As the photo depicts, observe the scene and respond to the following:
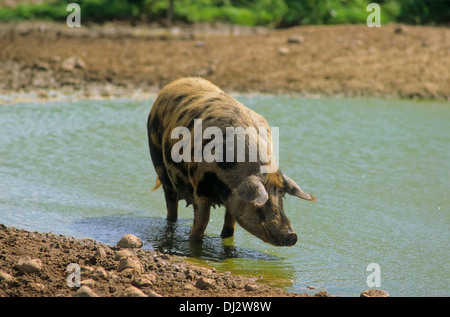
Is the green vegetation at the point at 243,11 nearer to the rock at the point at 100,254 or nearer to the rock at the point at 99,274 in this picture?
the rock at the point at 100,254

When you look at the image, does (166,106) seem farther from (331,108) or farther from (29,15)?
(29,15)

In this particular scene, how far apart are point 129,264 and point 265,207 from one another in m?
1.47

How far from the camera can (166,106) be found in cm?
886

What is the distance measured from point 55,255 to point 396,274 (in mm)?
3146

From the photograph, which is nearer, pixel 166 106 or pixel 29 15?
pixel 166 106

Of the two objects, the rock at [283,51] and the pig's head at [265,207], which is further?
the rock at [283,51]

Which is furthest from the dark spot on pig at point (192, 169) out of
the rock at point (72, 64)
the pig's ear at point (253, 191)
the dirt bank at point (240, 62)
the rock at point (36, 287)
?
the rock at point (72, 64)

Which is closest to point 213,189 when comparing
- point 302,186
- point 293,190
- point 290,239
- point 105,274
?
point 293,190

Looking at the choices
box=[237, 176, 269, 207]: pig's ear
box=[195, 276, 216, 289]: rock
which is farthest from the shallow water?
box=[195, 276, 216, 289]: rock

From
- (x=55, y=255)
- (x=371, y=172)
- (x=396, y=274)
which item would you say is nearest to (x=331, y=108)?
(x=371, y=172)

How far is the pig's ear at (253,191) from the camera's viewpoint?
7.30m

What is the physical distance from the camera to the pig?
7.53 m

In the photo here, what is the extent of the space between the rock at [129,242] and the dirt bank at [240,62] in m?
8.24

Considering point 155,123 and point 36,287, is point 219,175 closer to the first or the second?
point 155,123
